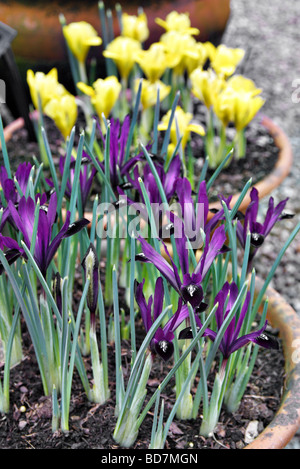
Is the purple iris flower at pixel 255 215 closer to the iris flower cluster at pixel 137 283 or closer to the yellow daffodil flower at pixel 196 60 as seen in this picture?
the iris flower cluster at pixel 137 283

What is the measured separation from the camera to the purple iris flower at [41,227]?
923 mm

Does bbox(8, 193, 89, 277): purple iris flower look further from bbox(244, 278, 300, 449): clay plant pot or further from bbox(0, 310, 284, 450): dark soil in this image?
bbox(244, 278, 300, 449): clay plant pot

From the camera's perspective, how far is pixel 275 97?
3.38 meters

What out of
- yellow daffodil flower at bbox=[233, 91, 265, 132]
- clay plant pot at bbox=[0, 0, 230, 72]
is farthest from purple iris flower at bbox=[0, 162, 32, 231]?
clay plant pot at bbox=[0, 0, 230, 72]

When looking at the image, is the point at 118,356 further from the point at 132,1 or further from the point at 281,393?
the point at 132,1

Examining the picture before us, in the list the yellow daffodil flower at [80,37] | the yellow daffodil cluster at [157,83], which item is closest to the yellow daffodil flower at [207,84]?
the yellow daffodil cluster at [157,83]

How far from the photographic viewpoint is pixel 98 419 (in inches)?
43.1

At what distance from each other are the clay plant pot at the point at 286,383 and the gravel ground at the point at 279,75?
1.69 ft

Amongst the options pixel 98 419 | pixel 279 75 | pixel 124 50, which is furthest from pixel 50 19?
pixel 279 75

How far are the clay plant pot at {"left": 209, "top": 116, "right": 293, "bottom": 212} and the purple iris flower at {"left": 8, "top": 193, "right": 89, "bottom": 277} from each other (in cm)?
73

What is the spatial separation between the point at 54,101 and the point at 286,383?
0.95m

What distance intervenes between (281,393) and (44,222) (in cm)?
64

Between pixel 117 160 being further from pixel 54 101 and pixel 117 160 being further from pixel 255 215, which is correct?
pixel 54 101
